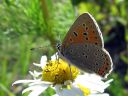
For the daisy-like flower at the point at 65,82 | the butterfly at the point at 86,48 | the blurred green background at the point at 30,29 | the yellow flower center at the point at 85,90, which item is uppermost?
the blurred green background at the point at 30,29

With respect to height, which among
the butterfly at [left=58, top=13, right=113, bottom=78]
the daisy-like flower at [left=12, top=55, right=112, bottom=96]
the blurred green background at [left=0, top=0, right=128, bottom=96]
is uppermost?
the blurred green background at [left=0, top=0, right=128, bottom=96]

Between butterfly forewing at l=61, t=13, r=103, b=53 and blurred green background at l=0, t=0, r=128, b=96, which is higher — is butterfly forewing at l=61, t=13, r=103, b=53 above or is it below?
below

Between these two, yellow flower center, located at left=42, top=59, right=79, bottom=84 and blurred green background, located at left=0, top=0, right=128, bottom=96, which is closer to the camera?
yellow flower center, located at left=42, top=59, right=79, bottom=84

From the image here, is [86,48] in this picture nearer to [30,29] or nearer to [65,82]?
[65,82]

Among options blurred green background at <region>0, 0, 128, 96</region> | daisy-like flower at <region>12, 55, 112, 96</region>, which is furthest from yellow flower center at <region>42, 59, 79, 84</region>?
blurred green background at <region>0, 0, 128, 96</region>

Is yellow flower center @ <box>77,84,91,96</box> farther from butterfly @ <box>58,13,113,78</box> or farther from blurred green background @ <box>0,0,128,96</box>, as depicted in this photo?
blurred green background @ <box>0,0,128,96</box>

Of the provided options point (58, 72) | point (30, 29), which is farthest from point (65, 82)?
point (30, 29)

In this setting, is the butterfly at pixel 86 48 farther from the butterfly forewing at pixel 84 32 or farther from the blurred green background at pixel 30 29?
the blurred green background at pixel 30 29

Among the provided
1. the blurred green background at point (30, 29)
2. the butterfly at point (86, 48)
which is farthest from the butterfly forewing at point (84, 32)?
the blurred green background at point (30, 29)
